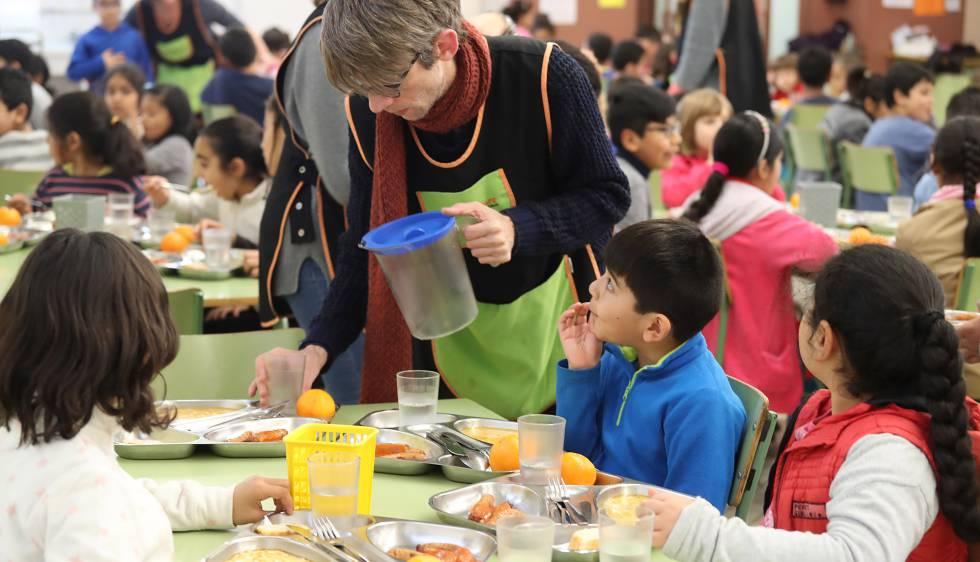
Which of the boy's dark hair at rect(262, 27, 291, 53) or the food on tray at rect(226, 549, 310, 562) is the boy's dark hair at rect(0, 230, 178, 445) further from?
the boy's dark hair at rect(262, 27, 291, 53)

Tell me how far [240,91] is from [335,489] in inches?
276

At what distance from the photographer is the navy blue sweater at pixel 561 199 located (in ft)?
8.00

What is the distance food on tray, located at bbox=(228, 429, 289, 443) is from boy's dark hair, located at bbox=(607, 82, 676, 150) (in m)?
2.99

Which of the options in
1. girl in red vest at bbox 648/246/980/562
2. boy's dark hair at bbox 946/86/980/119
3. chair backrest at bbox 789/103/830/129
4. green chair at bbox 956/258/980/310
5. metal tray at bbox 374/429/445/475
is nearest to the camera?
girl in red vest at bbox 648/246/980/562

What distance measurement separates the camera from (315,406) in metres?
2.42

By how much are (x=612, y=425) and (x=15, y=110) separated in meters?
4.71

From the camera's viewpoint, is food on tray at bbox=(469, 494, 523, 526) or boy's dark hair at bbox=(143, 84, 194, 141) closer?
food on tray at bbox=(469, 494, 523, 526)

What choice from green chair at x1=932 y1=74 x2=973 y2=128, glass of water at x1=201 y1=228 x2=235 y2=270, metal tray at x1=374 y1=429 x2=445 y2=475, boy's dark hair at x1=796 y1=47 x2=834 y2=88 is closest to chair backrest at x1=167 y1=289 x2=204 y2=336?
glass of water at x1=201 y1=228 x2=235 y2=270

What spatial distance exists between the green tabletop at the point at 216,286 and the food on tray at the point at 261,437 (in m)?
1.50

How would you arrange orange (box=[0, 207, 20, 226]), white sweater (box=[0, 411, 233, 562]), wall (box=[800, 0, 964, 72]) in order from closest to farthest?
white sweater (box=[0, 411, 233, 562]), orange (box=[0, 207, 20, 226]), wall (box=[800, 0, 964, 72])

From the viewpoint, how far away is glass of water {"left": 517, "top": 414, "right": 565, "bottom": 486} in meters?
1.96

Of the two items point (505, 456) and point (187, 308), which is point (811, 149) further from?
point (505, 456)

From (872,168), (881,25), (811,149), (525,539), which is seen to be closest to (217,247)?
(525,539)

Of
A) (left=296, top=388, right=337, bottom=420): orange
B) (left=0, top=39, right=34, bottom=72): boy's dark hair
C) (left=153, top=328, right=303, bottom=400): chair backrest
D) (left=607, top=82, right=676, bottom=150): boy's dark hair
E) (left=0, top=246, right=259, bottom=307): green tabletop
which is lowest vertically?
(left=0, top=246, right=259, bottom=307): green tabletop
